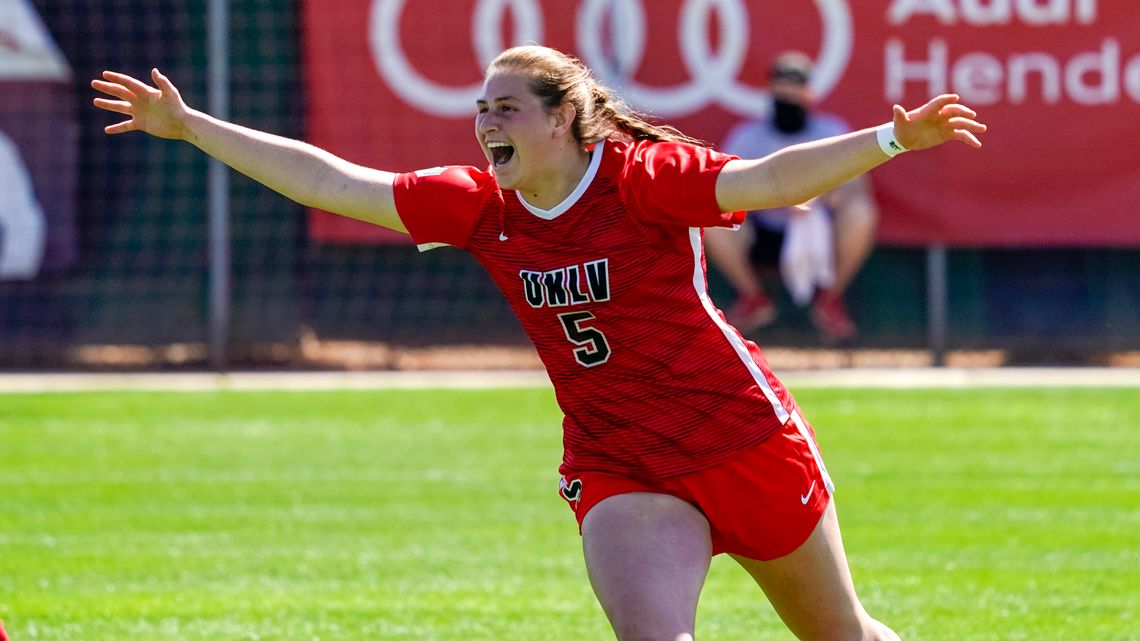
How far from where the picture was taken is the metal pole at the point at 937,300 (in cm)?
1366

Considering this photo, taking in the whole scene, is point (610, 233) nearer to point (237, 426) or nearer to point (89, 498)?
point (89, 498)

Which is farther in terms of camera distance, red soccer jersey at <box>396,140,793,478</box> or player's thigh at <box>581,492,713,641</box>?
red soccer jersey at <box>396,140,793,478</box>

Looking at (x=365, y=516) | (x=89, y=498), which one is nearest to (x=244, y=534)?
(x=365, y=516)

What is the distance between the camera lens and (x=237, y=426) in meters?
11.0

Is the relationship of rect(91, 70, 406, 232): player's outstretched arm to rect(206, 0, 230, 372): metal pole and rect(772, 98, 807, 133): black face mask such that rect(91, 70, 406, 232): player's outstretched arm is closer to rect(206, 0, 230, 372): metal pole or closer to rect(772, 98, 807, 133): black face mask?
rect(772, 98, 807, 133): black face mask

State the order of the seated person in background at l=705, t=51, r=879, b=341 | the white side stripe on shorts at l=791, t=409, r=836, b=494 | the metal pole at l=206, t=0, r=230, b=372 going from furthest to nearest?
the metal pole at l=206, t=0, r=230, b=372 < the seated person in background at l=705, t=51, r=879, b=341 < the white side stripe on shorts at l=791, t=409, r=836, b=494

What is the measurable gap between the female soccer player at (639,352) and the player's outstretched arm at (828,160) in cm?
5

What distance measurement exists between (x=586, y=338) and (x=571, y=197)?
356 mm

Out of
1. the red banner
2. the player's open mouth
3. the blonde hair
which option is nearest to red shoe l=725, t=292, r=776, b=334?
the red banner

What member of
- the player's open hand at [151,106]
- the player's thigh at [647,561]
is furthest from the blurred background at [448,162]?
the player's thigh at [647,561]

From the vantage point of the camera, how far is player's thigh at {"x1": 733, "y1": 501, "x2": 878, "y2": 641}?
14.9ft

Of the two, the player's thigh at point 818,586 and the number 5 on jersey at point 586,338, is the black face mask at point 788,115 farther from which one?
the number 5 on jersey at point 586,338

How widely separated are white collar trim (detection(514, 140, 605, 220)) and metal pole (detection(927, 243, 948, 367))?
9426mm

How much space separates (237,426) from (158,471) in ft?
4.99
